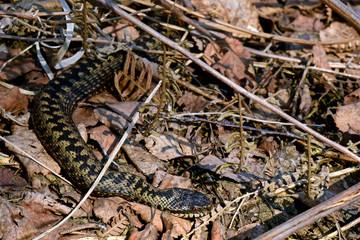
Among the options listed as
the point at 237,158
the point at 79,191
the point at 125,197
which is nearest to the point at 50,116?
the point at 79,191

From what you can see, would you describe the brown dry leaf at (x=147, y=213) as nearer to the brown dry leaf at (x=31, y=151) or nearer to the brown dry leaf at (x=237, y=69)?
the brown dry leaf at (x=31, y=151)

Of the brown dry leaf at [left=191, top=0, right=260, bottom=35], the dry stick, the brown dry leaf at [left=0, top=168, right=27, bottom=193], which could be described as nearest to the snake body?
the brown dry leaf at [left=0, top=168, right=27, bottom=193]

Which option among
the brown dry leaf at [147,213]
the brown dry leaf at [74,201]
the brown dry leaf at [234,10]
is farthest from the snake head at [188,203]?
the brown dry leaf at [234,10]

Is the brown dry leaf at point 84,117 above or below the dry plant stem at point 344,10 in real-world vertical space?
below

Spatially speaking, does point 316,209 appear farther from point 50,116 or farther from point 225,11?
point 225,11

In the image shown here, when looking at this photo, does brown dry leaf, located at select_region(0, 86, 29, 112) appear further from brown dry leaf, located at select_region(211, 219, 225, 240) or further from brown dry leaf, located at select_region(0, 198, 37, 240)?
brown dry leaf, located at select_region(211, 219, 225, 240)

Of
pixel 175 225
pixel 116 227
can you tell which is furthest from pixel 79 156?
pixel 175 225

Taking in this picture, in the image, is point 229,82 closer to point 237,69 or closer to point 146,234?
point 237,69

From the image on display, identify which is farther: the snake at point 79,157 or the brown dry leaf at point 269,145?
the brown dry leaf at point 269,145
